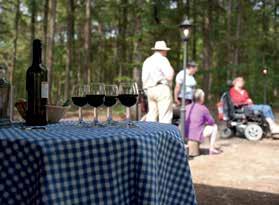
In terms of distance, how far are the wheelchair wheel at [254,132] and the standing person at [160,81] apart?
9.53 feet

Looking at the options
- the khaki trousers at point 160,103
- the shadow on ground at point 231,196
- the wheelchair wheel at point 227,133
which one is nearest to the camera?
the shadow on ground at point 231,196

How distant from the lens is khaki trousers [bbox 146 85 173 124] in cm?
769

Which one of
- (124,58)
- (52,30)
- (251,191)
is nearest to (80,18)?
(124,58)

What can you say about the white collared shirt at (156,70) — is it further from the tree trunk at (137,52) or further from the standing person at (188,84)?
the tree trunk at (137,52)

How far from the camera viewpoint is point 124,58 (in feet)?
82.3

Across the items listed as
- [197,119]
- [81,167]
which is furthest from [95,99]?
[197,119]

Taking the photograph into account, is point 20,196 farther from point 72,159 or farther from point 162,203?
point 162,203

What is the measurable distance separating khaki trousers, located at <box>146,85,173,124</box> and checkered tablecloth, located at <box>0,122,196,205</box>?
220 inches

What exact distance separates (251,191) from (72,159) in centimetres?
369

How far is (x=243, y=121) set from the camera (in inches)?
405

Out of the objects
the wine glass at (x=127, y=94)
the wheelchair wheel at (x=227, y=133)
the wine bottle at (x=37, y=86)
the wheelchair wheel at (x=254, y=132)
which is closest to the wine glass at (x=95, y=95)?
the wine glass at (x=127, y=94)

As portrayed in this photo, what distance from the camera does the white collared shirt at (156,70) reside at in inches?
298

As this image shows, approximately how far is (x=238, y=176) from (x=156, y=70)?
237cm

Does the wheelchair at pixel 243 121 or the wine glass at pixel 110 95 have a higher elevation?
the wine glass at pixel 110 95
